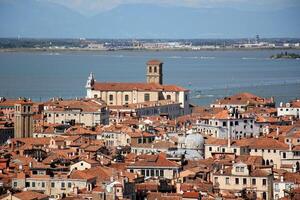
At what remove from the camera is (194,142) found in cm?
2828

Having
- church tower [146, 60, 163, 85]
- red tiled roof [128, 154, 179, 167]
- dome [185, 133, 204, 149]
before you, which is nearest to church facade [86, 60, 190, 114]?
church tower [146, 60, 163, 85]

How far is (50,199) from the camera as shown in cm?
2048

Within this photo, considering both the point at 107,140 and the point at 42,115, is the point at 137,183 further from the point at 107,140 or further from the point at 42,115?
the point at 42,115

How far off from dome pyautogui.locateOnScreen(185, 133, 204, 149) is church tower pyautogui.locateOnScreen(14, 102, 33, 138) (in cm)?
988

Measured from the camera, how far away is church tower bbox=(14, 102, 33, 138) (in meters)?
37.7

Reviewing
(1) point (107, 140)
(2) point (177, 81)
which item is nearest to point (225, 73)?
(2) point (177, 81)

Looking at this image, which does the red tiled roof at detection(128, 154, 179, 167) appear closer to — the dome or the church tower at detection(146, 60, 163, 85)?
the dome

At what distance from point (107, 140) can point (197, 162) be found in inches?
362

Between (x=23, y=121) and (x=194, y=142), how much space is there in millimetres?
10920

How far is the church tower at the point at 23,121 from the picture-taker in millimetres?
37656

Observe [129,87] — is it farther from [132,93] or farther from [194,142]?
[194,142]

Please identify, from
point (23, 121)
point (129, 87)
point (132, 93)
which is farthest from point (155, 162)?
point (129, 87)

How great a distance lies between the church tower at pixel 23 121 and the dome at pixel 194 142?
988 centimetres

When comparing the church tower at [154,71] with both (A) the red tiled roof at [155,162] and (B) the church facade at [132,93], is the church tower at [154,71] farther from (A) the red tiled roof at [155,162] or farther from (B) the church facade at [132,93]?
(A) the red tiled roof at [155,162]
